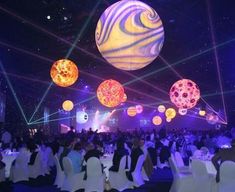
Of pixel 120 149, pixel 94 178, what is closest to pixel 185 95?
pixel 120 149

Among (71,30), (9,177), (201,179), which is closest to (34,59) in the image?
(71,30)

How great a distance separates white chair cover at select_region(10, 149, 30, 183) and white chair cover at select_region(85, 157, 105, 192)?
8.32 feet

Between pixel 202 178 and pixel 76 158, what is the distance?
268 cm

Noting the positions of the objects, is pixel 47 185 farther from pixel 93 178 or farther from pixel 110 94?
pixel 110 94

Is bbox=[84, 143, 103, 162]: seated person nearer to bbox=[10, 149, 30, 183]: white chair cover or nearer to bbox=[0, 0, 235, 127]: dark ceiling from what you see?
bbox=[10, 149, 30, 183]: white chair cover

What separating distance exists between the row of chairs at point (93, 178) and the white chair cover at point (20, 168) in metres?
0.96

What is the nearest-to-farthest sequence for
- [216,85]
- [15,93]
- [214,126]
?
[15,93] → [216,85] → [214,126]

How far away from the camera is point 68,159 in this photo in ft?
24.5

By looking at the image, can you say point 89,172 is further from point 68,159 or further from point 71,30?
point 71,30

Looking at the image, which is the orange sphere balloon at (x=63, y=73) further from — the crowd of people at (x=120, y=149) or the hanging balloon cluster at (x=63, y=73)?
the crowd of people at (x=120, y=149)

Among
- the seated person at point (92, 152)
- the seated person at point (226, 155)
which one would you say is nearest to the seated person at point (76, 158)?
the seated person at point (92, 152)

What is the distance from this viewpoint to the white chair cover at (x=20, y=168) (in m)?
9.18

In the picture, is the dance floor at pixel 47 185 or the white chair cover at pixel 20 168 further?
the white chair cover at pixel 20 168

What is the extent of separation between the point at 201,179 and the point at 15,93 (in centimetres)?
1184
